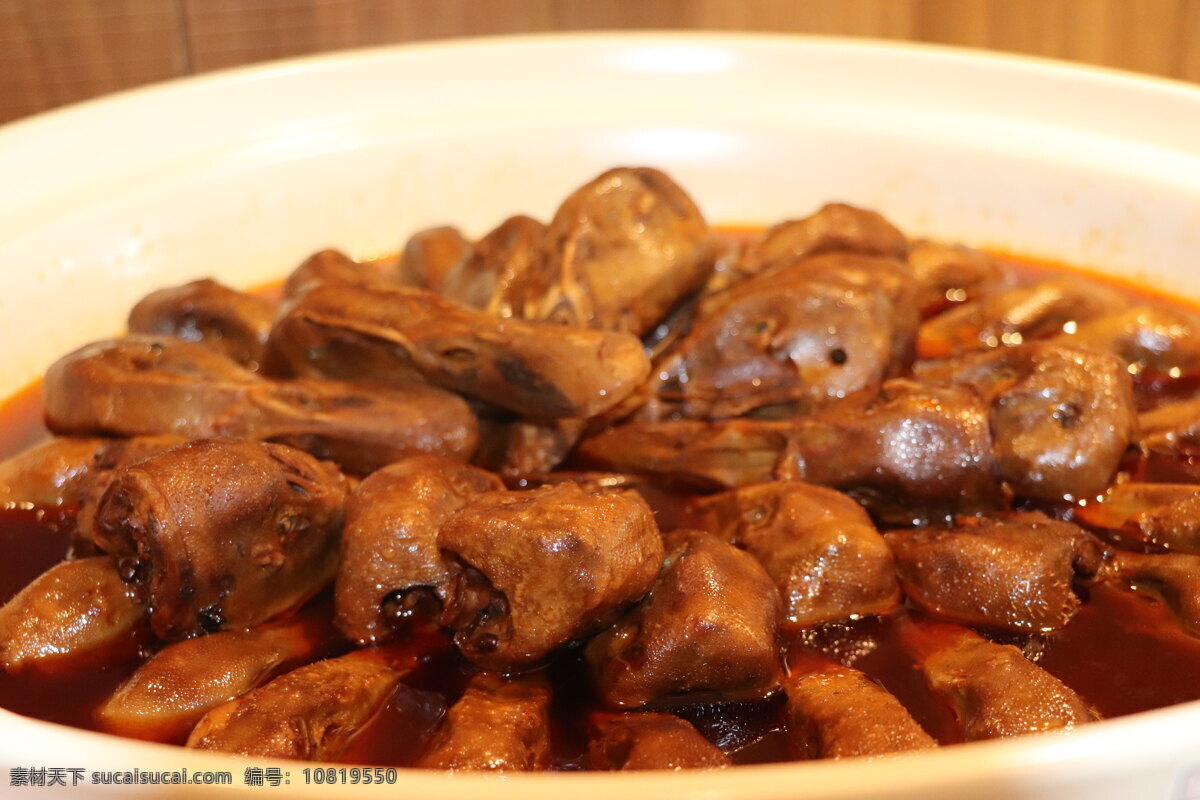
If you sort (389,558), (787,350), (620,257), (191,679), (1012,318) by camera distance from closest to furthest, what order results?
(191,679)
(389,558)
(787,350)
(620,257)
(1012,318)

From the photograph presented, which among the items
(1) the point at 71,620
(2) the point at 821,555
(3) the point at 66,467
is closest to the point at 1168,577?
(2) the point at 821,555

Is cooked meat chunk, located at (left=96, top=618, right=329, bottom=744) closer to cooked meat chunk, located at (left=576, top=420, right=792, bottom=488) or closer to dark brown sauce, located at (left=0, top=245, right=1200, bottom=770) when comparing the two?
dark brown sauce, located at (left=0, top=245, right=1200, bottom=770)

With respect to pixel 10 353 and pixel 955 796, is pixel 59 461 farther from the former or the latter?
pixel 955 796

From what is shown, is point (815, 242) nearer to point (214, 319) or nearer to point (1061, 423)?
point (1061, 423)

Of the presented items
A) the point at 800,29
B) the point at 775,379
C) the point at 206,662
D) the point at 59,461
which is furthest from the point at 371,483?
the point at 800,29

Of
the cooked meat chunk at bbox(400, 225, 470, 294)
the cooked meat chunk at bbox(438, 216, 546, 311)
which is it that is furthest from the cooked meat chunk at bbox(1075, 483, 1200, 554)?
the cooked meat chunk at bbox(400, 225, 470, 294)

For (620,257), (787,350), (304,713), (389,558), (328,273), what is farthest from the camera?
(328,273)

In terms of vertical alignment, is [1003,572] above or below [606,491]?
below

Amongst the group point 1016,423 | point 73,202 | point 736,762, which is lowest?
point 736,762
